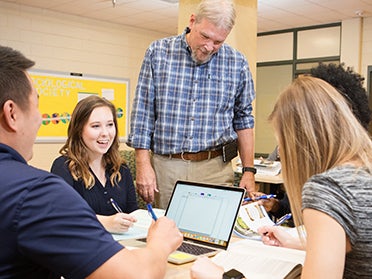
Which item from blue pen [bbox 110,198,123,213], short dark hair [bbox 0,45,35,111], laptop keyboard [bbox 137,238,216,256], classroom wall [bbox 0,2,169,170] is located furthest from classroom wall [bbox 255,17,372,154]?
short dark hair [bbox 0,45,35,111]

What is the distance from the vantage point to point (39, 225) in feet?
2.83

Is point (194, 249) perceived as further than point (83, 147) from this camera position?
No

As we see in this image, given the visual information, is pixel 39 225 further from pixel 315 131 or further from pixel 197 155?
pixel 197 155

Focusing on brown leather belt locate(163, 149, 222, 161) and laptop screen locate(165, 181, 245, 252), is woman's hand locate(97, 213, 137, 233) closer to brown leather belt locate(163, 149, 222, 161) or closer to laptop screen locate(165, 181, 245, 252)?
laptop screen locate(165, 181, 245, 252)

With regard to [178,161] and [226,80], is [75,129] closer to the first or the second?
[178,161]

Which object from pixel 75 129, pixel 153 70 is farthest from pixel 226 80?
pixel 75 129

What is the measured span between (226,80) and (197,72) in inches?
6.5

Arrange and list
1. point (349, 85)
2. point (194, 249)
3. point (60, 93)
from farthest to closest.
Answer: point (60, 93)
point (194, 249)
point (349, 85)

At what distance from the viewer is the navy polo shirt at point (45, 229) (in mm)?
861

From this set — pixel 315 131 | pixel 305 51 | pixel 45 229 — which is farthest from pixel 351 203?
pixel 305 51

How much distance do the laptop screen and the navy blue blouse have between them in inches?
24.6

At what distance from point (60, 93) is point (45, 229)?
5.78 meters

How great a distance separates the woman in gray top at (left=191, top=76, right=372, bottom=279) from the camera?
0.99m

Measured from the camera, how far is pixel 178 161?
240cm
